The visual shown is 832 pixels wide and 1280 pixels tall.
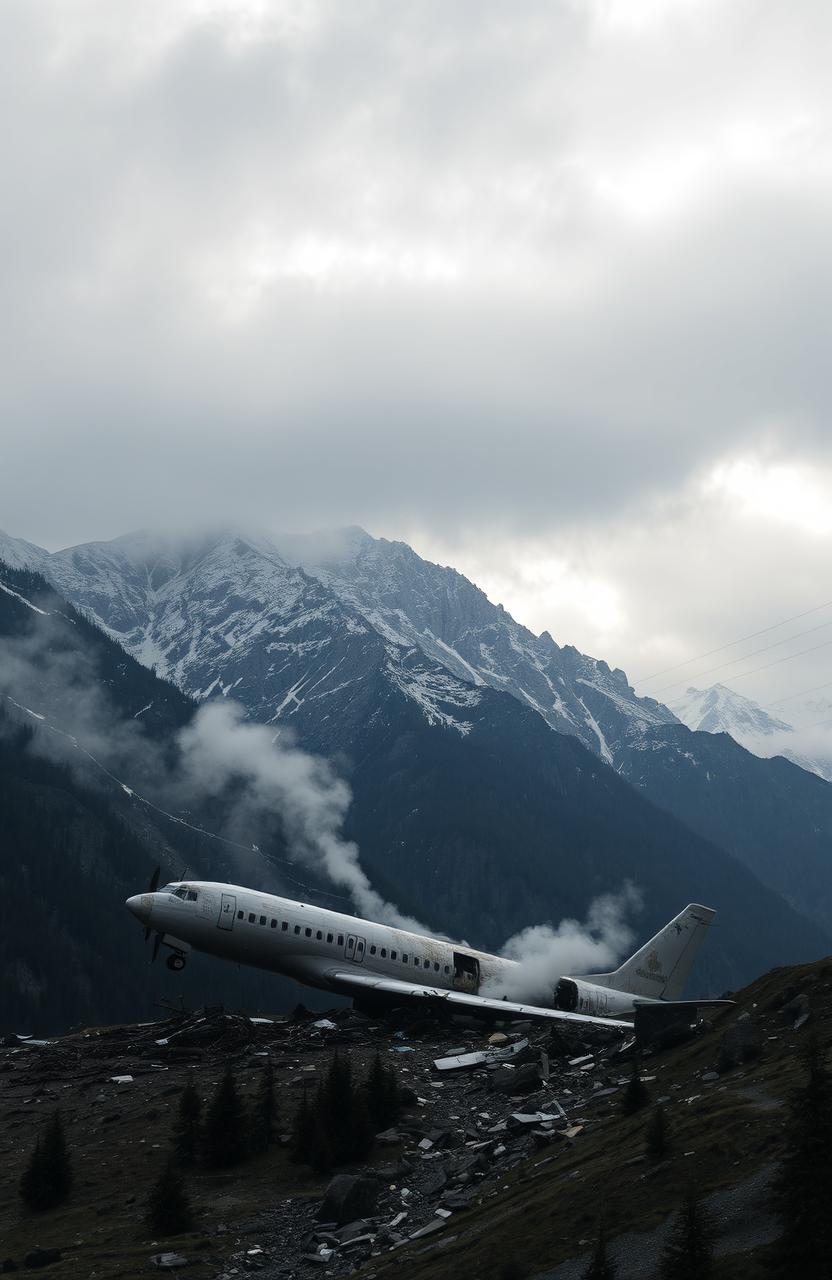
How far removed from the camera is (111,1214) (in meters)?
37.6

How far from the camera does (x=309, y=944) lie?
72.1 metres

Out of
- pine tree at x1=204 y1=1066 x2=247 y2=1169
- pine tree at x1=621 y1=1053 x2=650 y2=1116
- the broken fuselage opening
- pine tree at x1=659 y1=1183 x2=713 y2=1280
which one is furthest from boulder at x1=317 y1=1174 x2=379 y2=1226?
the broken fuselage opening

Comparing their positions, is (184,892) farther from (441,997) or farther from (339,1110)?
A: (339,1110)

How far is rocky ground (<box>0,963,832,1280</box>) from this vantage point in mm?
28250

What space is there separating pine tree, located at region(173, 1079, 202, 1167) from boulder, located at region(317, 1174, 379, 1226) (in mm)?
9035

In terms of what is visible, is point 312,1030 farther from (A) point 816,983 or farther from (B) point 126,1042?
(A) point 816,983

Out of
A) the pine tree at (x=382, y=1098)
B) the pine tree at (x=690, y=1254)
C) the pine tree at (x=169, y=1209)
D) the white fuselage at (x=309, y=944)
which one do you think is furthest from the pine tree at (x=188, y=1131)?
the pine tree at (x=690, y=1254)

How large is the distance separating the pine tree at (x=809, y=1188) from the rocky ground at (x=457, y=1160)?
131cm

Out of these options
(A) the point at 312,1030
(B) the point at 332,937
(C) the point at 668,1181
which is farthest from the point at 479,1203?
(B) the point at 332,937

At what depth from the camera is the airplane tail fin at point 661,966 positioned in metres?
79.4

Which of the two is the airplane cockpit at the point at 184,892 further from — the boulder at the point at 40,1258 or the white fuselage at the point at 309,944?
the boulder at the point at 40,1258

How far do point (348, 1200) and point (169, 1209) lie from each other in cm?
600

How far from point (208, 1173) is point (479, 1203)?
12.7m

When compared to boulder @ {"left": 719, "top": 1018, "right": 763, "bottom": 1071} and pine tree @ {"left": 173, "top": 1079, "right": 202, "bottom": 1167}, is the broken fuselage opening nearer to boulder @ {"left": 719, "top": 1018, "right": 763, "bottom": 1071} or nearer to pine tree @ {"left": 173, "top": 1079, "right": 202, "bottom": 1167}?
pine tree @ {"left": 173, "top": 1079, "right": 202, "bottom": 1167}
